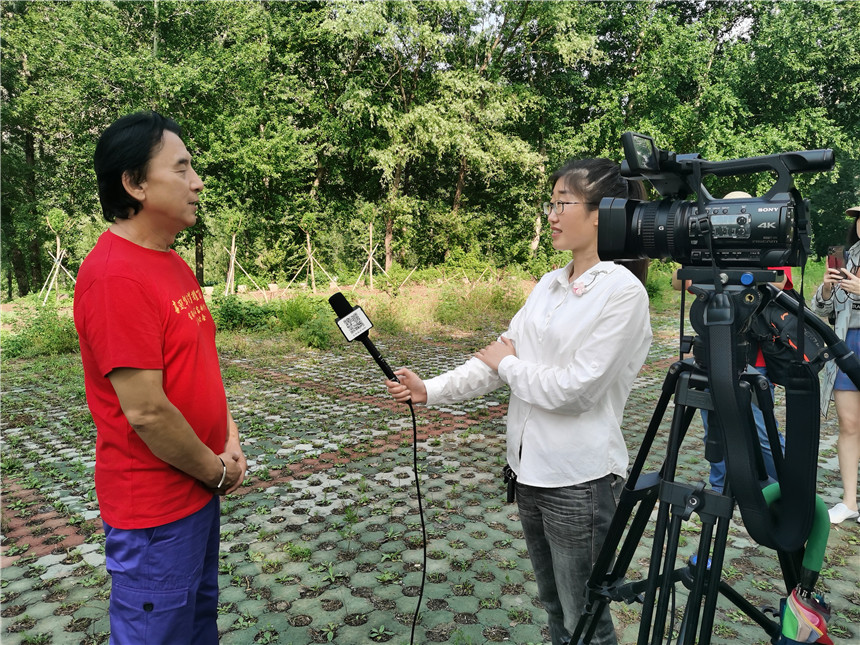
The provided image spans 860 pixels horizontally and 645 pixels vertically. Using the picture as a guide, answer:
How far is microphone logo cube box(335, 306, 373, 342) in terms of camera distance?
80.3 inches

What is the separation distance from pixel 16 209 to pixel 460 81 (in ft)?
58.8

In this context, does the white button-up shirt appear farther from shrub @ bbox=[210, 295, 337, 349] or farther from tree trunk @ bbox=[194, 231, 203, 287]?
tree trunk @ bbox=[194, 231, 203, 287]

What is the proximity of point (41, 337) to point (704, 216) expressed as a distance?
38.1ft

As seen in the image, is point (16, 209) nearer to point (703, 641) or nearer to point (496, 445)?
point (496, 445)

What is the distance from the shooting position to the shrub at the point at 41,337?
33.1ft

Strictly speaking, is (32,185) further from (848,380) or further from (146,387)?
(848,380)

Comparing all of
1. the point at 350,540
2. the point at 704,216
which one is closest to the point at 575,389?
the point at 704,216

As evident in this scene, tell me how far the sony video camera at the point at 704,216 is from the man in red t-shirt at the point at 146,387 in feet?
4.40

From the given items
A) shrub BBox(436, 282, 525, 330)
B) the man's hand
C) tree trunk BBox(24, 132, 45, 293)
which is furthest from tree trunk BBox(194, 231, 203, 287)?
the man's hand

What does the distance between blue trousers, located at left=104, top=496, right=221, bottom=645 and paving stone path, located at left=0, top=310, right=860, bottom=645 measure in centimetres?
86

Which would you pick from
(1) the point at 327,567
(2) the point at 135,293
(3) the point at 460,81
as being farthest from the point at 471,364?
(3) the point at 460,81

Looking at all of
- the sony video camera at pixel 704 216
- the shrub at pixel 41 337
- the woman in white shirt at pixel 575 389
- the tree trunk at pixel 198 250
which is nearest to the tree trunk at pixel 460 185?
the tree trunk at pixel 198 250

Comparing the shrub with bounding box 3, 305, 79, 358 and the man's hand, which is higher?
the man's hand

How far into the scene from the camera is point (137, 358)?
171 centimetres
